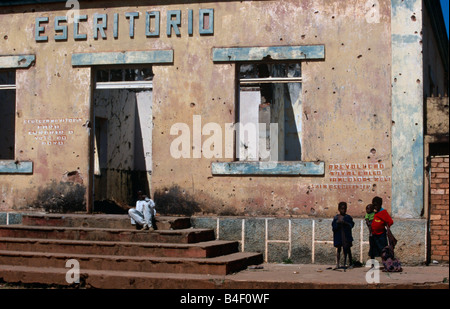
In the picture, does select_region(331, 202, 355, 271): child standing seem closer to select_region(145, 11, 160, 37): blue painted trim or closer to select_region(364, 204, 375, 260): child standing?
select_region(364, 204, 375, 260): child standing

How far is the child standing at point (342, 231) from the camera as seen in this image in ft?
35.3

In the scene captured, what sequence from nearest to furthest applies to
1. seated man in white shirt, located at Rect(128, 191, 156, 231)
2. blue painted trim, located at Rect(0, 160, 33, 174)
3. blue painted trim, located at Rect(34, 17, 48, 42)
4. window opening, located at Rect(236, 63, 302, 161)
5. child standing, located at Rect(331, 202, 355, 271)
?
child standing, located at Rect(331, 202, 355, 271)
seated man in white shirt, located at Rect(128, 191, 156, 231)
blue painted trim, located at Rect(0, 160, 33, 174)
blue painted trim, located at Rect(34, 17, 48, 42)
window opening, located at Rect(236, 63, 302, 161)

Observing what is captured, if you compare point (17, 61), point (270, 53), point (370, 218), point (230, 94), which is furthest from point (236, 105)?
point (17, 61)

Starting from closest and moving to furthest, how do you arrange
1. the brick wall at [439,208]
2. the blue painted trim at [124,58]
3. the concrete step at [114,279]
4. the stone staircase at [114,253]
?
→ the concrete step at [114,279], the stone staircase at [114,253], the brick wall at [439,208], the blue painted trim at [124,58]

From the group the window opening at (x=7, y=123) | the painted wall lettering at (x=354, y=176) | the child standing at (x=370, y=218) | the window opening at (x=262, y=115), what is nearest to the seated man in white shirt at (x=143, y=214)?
the painted wall lettering at (x=354, y=176)

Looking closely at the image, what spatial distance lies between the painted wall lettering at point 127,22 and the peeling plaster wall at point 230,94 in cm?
7

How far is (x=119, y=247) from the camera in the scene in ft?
35.4

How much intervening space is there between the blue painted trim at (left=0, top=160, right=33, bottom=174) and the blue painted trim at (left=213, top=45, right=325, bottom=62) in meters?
4.26

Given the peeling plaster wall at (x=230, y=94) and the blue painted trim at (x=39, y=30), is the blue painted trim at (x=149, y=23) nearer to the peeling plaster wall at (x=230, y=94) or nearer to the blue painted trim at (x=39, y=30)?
the peeling plaster wall at (x=230, y=94)

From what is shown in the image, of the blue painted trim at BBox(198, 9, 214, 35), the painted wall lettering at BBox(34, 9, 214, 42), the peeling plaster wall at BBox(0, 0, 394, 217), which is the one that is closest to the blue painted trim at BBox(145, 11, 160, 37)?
the painted wall lettering at BBox(34, 9, 214, 42)

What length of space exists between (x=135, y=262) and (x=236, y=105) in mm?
3694

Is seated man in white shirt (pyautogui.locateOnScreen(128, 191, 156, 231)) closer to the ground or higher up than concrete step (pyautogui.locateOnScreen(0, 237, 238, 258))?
higher up

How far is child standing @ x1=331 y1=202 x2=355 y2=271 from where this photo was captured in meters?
10.8
